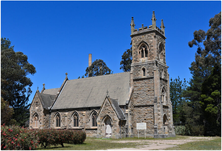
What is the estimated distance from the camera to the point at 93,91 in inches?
1470

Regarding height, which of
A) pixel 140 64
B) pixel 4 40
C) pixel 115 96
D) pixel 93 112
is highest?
pixel 4 40

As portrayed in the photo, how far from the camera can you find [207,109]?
3550cm

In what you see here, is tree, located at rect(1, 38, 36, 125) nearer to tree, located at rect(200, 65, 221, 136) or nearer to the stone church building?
the stone church building

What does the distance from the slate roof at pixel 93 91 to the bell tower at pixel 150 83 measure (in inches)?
67.7

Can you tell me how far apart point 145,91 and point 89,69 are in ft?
110

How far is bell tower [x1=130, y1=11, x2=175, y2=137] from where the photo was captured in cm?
3209

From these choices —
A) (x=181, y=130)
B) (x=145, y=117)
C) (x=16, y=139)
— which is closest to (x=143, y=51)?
(x=145, y=117)

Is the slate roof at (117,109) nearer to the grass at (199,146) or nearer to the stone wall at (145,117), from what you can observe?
the stone wall at (145,117)

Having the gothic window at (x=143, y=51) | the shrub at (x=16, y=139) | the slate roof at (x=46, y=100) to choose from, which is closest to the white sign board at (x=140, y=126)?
the gothic window at (x=143, y=51)

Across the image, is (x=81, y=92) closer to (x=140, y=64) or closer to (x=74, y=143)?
(x=140, y=64)

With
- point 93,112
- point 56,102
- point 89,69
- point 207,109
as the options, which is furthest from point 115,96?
point 89,69

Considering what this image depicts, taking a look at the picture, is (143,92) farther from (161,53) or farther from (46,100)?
(46,100)

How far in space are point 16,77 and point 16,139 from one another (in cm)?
3295

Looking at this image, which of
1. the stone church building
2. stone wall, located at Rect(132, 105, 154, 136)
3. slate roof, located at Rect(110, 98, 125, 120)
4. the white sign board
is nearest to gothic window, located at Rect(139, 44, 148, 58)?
the stone church building
